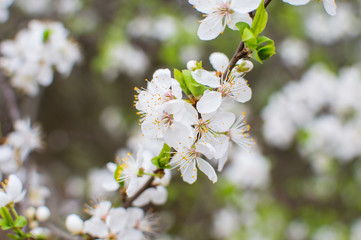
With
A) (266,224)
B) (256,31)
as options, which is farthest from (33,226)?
(266,224)

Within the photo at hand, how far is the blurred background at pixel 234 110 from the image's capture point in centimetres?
309

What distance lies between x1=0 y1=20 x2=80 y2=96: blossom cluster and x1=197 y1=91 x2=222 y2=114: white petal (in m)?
1.30

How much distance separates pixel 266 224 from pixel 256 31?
2.65 meters

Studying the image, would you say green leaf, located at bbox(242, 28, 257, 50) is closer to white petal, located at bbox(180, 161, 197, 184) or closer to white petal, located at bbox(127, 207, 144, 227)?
white petal, located at bbox(180, 161, 197, 184)

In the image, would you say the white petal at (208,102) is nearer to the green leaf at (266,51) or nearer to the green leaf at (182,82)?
the green leaf at (182,82)

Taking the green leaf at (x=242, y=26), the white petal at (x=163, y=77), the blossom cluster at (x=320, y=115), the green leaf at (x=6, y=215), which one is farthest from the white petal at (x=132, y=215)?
the blossom cluster at (x=320, y=115)

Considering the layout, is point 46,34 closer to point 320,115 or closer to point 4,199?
point 4,199

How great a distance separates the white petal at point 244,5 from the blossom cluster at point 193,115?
16 cm

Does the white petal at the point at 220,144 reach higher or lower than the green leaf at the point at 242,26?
lower

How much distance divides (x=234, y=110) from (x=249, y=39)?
2.82 metres

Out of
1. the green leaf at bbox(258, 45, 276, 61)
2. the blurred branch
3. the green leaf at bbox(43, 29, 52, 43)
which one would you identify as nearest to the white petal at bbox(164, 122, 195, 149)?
the green leaf at bbox(258, 45, 276, 61)

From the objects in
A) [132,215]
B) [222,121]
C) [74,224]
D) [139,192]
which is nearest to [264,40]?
[222,121]

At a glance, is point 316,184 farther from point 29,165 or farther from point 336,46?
point 29,165

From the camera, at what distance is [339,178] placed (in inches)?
149
